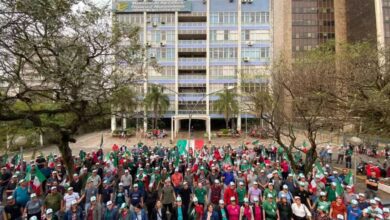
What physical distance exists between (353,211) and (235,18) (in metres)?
49.9

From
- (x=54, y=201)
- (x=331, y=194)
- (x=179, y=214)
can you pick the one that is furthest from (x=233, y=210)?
(x=54, y=201)

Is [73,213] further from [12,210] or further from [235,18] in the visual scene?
[235,18]

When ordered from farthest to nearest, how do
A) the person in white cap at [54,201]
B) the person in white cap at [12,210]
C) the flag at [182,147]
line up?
the flag at [182,147] < the person in white cap at [54,201] < the person in white cap at [12,210]

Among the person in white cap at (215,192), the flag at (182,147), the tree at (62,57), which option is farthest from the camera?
the flag at (182,147)

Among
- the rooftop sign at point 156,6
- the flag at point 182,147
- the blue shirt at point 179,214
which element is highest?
the rooftop sign at point 156,6

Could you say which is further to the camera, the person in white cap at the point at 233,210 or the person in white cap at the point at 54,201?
the person in white cap at the point at 54,201

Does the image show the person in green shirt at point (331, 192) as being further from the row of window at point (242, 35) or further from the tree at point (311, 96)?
the row of window at point (242, 35)

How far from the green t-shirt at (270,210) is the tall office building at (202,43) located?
4451 cm

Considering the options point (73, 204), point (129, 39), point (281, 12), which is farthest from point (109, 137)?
point (281, 12)

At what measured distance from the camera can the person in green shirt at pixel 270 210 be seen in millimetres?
8031

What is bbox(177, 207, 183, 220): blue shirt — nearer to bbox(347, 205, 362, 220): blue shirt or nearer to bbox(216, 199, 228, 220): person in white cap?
bbox(216, 199, 228, 220): person in white cap

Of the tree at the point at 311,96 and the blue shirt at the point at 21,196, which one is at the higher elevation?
the tree at the point at 311,96

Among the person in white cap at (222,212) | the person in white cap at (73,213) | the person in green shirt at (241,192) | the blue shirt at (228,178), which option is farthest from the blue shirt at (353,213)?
the person in white cap at (73,213)

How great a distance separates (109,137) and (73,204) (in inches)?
1669
